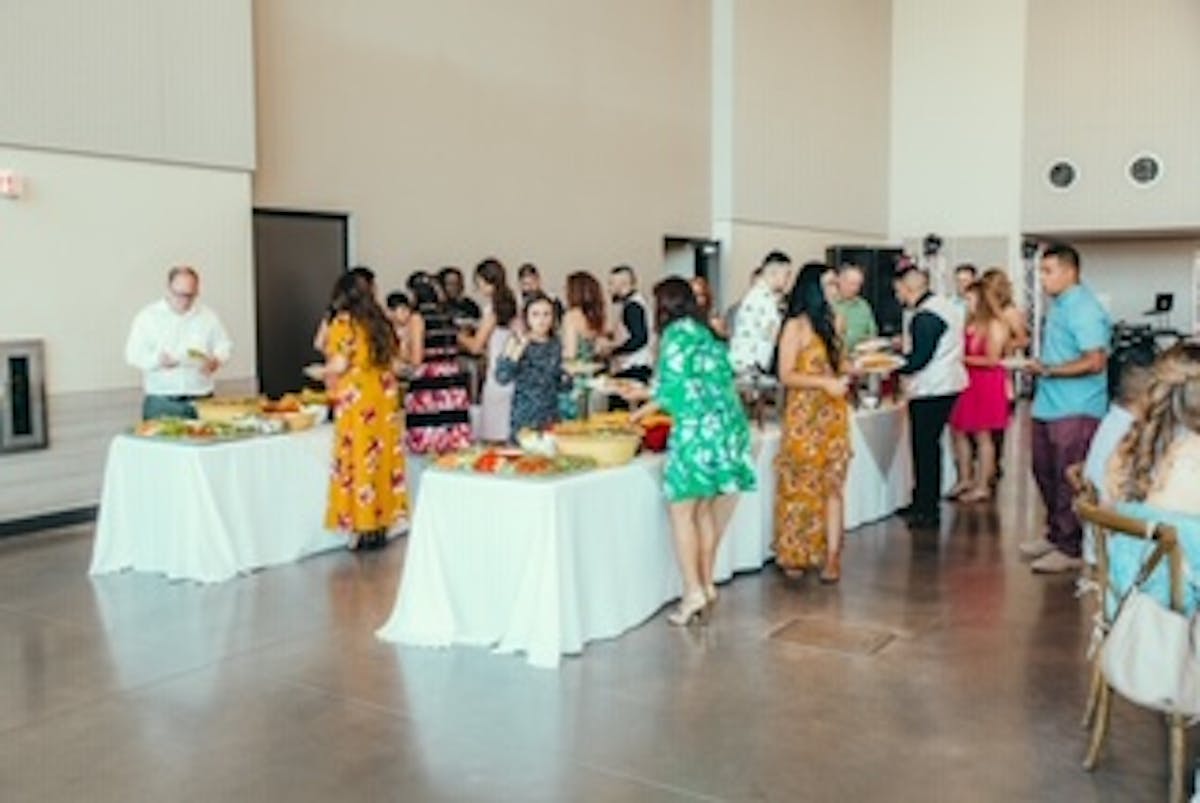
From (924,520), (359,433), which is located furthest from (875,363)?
(359,433)

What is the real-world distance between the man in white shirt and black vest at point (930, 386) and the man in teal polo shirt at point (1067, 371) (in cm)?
100

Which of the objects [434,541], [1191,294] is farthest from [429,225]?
[1191,294]

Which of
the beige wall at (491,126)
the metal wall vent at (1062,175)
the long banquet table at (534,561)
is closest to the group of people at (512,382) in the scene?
the long banquet table at (534,561)

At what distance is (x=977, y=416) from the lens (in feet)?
25.2

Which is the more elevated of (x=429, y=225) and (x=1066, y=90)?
(x=1066, y=90)

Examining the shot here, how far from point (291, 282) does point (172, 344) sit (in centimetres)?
221

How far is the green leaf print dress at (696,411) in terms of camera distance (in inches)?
178

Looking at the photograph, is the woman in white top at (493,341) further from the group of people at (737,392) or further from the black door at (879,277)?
the black door at (879,277)

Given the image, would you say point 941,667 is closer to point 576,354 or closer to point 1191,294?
point 576,354

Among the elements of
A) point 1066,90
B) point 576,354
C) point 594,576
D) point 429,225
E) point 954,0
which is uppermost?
point 954,0

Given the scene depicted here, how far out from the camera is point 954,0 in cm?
1574

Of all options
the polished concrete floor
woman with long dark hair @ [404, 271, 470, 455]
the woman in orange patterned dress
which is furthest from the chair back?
woman with long dark hair @ [404, 271, 470, 455]

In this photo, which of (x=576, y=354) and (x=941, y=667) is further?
(x=576, y=354)

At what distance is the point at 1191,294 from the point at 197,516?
14.2m
